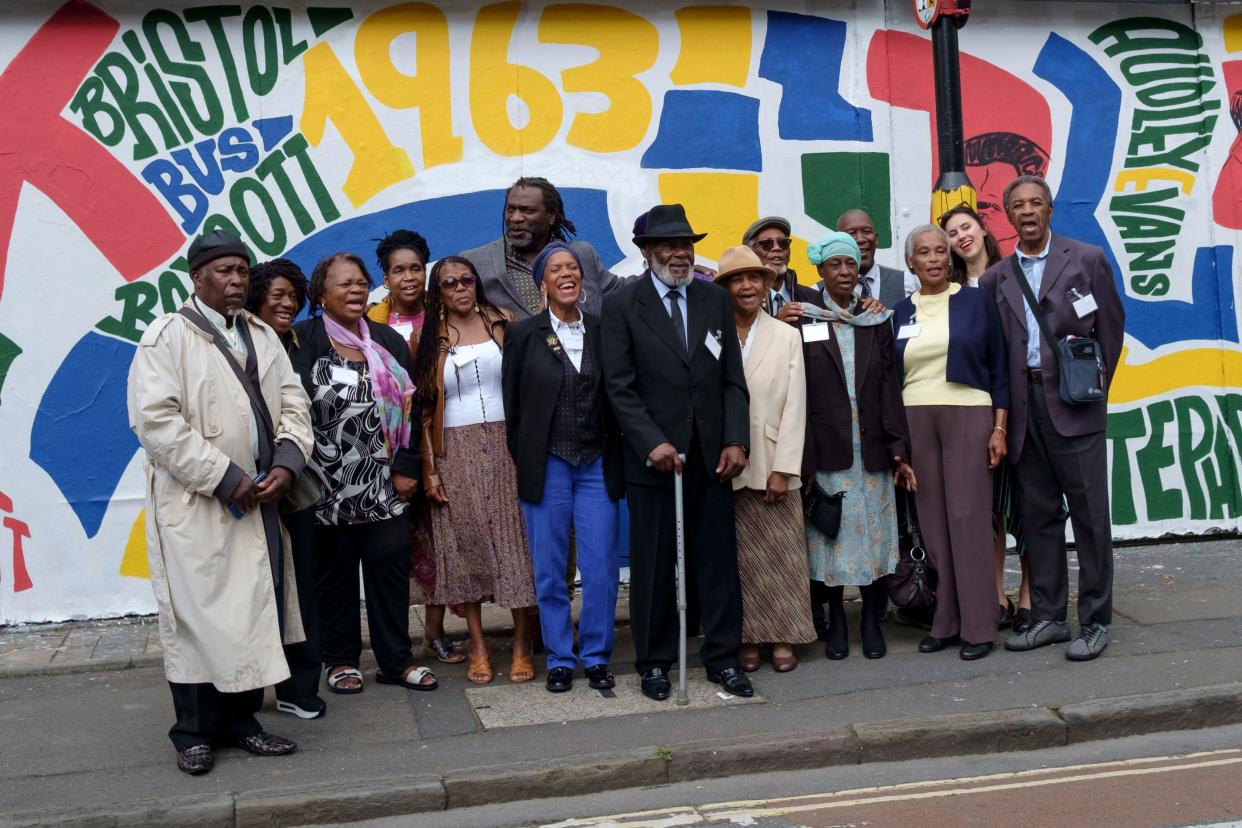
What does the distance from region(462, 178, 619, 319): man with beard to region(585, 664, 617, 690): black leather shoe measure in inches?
69.5

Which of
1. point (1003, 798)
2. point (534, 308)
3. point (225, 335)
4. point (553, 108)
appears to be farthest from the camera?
point (553, 108)

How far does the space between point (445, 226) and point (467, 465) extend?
2.36 m

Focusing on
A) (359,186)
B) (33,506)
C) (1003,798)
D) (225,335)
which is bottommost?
(1003,798)

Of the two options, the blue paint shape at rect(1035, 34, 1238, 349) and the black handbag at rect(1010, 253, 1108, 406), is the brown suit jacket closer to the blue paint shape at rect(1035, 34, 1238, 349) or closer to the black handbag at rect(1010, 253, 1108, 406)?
the black handbag at rect(1010, 253, 1108, 406)

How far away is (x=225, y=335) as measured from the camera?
584cm

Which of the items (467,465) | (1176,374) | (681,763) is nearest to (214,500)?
(467,465)

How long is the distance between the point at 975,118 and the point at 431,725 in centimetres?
551

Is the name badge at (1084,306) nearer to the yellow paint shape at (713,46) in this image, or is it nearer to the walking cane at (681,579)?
the walking cane at (681,579)

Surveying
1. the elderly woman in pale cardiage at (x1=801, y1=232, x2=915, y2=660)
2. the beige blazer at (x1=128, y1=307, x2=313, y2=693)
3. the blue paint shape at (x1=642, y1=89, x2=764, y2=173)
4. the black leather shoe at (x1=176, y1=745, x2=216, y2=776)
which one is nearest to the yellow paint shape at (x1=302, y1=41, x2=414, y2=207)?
the blue paint shape at (x1=642, y1=89, x2=764, y2=173)

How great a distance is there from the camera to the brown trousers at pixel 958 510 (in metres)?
6.89

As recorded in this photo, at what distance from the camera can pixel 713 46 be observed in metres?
9.02

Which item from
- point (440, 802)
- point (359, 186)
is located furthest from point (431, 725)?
point (359, 186)

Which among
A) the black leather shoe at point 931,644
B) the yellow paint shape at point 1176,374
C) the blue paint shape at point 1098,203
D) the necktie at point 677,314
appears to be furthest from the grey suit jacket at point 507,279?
the yellow paint shape at point 1176,374

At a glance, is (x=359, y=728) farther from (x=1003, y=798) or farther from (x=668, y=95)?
(x=668, y=95)
